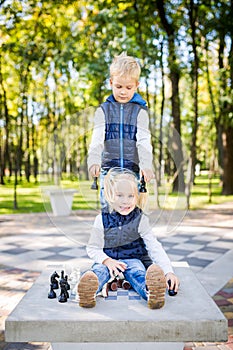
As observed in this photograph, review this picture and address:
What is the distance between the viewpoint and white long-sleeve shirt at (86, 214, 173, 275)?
123 inches

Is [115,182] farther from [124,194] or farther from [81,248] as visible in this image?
[81,248]

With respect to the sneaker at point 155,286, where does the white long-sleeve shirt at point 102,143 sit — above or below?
above

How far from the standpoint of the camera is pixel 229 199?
1553 centimetres

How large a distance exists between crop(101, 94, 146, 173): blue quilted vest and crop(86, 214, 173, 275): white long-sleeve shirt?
0.41 m

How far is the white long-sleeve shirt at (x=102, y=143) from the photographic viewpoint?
3.18 metres

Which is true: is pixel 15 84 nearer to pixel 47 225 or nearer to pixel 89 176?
pixel 47 225

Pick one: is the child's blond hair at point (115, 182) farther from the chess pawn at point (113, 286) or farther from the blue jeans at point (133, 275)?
the chess pawn at point (113, 286)

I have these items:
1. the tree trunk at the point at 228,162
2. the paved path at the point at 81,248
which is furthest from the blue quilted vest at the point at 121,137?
the tree trunk at the point at 228,162

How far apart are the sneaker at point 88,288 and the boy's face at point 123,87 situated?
4.37 feet

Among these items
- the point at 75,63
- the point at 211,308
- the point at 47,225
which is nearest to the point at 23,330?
the point at 211,308

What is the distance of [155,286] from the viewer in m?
2.60

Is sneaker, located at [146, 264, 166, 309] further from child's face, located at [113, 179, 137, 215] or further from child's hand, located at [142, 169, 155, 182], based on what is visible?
child's hand, located at [142, 169, 155, 182]

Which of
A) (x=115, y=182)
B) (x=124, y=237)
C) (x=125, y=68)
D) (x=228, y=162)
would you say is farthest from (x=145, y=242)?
(x=228, y=162)

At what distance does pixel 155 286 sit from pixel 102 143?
1.14 meters
